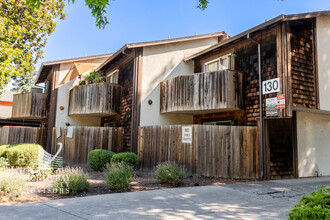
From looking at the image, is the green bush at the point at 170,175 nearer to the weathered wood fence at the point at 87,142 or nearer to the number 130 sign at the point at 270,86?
the number 130 sign at the point at 270,86

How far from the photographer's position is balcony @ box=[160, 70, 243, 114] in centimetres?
1156

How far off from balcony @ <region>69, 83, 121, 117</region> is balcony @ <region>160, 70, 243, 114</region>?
3.90m

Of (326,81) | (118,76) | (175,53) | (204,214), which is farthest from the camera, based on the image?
(118,76)

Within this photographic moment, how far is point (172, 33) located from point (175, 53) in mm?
1192

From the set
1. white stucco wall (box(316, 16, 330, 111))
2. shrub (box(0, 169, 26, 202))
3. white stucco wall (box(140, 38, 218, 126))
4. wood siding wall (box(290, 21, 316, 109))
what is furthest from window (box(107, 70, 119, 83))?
shrub (box(0, 169, 26, 202))

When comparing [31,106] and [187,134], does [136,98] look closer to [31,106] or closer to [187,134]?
[187,134]

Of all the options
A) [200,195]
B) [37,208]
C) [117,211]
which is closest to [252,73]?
[200,195]

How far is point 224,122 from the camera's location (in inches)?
518

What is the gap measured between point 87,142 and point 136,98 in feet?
11.2

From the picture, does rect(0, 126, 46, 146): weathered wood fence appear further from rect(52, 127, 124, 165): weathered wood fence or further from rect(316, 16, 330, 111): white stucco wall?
rect(316, 16, 330, 111): white stucco wall

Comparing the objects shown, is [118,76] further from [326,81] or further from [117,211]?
[117,211]

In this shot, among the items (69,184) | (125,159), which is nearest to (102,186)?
(69,184)

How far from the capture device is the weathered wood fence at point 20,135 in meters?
18.4

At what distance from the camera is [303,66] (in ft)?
34.9
